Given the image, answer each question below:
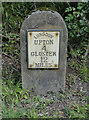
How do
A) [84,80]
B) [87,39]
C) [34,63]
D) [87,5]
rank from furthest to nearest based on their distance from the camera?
[87,39] < [87,5] < [84,80] < [34,63]

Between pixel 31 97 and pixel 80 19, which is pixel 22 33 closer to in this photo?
pixel 31 97

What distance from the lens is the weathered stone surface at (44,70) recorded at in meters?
2.42

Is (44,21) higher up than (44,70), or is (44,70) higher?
(44,21)

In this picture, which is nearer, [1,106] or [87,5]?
[1,106]

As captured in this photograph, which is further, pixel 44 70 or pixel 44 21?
pixel 44 70

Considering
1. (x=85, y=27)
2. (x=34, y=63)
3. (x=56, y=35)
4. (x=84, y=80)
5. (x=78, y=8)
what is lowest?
(x=84, y=80)

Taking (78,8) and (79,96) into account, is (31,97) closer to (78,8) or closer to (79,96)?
(79,96)

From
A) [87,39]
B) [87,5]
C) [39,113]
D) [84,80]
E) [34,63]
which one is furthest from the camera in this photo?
[87,39]

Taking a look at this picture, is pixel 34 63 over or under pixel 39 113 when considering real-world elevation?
over

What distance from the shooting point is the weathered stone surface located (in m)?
2.42

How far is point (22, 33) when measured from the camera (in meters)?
2.46

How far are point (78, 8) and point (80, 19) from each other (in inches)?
10.4

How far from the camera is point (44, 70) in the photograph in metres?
2.67

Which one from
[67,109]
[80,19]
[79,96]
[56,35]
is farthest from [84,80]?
[80,19]
